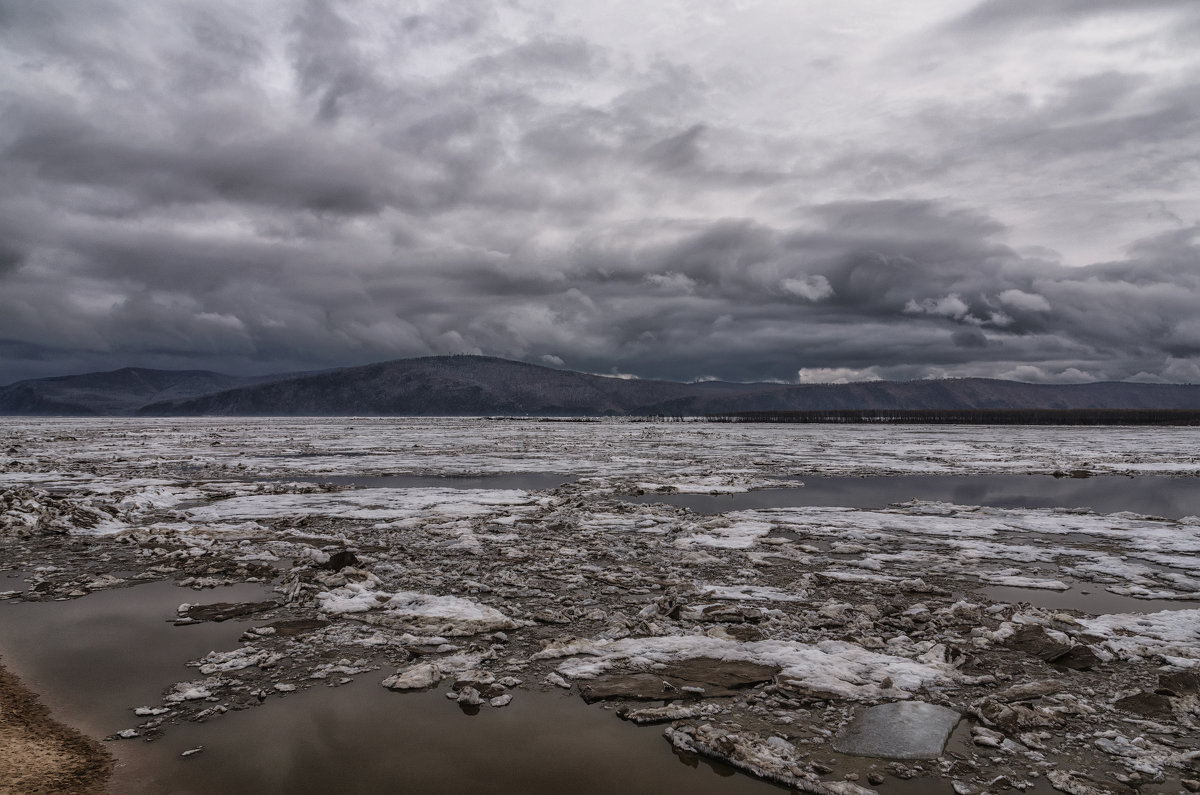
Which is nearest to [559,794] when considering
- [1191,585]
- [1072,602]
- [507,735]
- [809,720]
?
[507,735]

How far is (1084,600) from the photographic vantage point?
8.04 metres

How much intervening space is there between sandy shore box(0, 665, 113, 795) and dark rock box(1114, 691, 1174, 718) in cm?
725

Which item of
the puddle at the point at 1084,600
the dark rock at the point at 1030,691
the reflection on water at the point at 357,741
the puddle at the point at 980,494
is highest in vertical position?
the dark rock at the point at 1030,691

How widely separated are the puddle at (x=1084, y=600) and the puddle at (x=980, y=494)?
280 inches

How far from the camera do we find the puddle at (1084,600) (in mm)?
7750

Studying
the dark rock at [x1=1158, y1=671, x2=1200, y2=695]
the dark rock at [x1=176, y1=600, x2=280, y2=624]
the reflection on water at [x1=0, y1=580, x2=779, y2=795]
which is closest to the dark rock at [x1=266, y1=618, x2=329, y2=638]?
the dark rock at [x1=176, y1=600, x2=280, y2=624]

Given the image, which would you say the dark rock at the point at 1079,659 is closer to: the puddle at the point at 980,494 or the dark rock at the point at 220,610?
the dark rock at the point at 220,610

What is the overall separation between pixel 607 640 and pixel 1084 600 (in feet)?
20.0

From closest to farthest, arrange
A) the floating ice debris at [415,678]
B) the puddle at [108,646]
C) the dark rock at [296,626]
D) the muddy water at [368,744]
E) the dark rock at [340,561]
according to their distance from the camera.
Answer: the muddy water at [368,744], the puddle at [108,646], the floating ice debris at [415,678], the dark rock at [296,626], the dark rock at [340,561]

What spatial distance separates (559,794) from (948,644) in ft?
14.5

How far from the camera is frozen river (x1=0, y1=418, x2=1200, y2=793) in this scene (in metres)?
4.37

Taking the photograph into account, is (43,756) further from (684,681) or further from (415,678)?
(684,681)

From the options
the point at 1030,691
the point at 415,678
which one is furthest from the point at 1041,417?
the point at 415,678

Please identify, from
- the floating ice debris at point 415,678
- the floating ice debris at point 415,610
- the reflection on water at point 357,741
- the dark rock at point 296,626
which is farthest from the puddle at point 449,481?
the reflection on water at point 357,741
